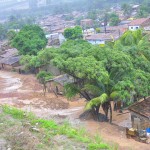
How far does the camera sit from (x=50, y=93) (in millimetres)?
32125

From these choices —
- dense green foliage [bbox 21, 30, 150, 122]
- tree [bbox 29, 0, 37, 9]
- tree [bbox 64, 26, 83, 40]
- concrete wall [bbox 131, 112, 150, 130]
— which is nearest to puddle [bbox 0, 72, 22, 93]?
tree [bbox 64, 26, 83, 40]

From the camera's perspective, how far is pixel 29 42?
4506 centimetres

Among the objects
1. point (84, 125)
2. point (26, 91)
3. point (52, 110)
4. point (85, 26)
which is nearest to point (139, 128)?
point (84, 125)

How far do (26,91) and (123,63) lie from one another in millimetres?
17771

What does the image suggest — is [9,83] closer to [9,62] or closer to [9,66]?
[9,62]

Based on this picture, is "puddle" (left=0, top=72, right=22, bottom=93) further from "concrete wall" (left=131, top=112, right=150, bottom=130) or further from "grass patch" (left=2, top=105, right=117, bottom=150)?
"concrete wall" (left=131, top=112, right=150, bottom=130)

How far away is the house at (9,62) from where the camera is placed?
47.0m

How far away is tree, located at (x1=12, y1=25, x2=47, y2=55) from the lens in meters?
44.8

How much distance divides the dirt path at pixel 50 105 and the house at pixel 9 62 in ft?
4.54

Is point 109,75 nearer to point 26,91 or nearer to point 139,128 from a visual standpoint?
point 139,128

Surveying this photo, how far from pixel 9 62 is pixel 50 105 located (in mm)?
21702

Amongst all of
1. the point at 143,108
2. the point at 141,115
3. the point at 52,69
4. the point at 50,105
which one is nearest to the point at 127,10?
the point at 52,69

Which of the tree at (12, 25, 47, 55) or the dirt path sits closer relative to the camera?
the dirt path

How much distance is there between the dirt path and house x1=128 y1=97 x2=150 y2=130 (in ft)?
3.25
